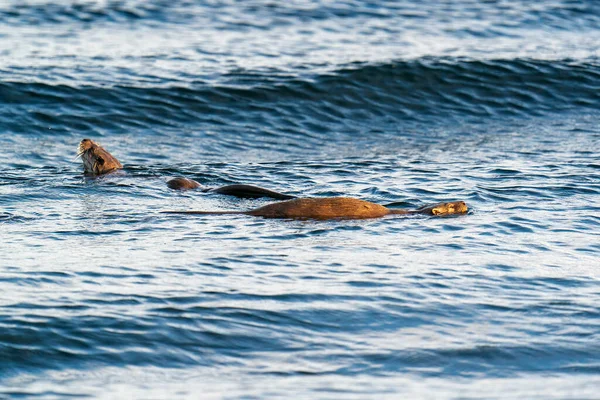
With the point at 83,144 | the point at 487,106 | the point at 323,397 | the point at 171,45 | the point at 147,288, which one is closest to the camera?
the point at 323,397

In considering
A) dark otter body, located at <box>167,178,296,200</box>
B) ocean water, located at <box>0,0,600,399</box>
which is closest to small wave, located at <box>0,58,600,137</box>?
ocean water, located at <box>0,0,600,399</box>

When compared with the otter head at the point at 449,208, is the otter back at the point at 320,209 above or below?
above

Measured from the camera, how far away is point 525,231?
10172mm

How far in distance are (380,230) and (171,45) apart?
487 inches

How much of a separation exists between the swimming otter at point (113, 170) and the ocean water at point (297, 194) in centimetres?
21

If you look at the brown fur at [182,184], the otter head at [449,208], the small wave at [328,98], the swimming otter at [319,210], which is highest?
the swimming otter at [319,210]

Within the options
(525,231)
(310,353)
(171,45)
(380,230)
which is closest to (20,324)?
(310,353)

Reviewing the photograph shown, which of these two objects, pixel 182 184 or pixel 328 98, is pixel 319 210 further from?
pixel 328 98

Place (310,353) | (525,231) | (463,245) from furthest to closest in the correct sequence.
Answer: (525,231) → (463,245) → (310,353)

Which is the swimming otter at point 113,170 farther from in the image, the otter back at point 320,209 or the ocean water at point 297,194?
the otter back at point 320,209

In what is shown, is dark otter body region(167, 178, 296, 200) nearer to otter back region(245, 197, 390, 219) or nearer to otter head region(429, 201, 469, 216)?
otter back region(245, 197, 390, 219)

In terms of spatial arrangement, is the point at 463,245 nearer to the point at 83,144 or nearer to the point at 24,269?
the point at 24,269

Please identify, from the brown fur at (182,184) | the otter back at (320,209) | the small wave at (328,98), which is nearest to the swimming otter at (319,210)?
the otter back at (320,209)

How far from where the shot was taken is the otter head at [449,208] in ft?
35.3
